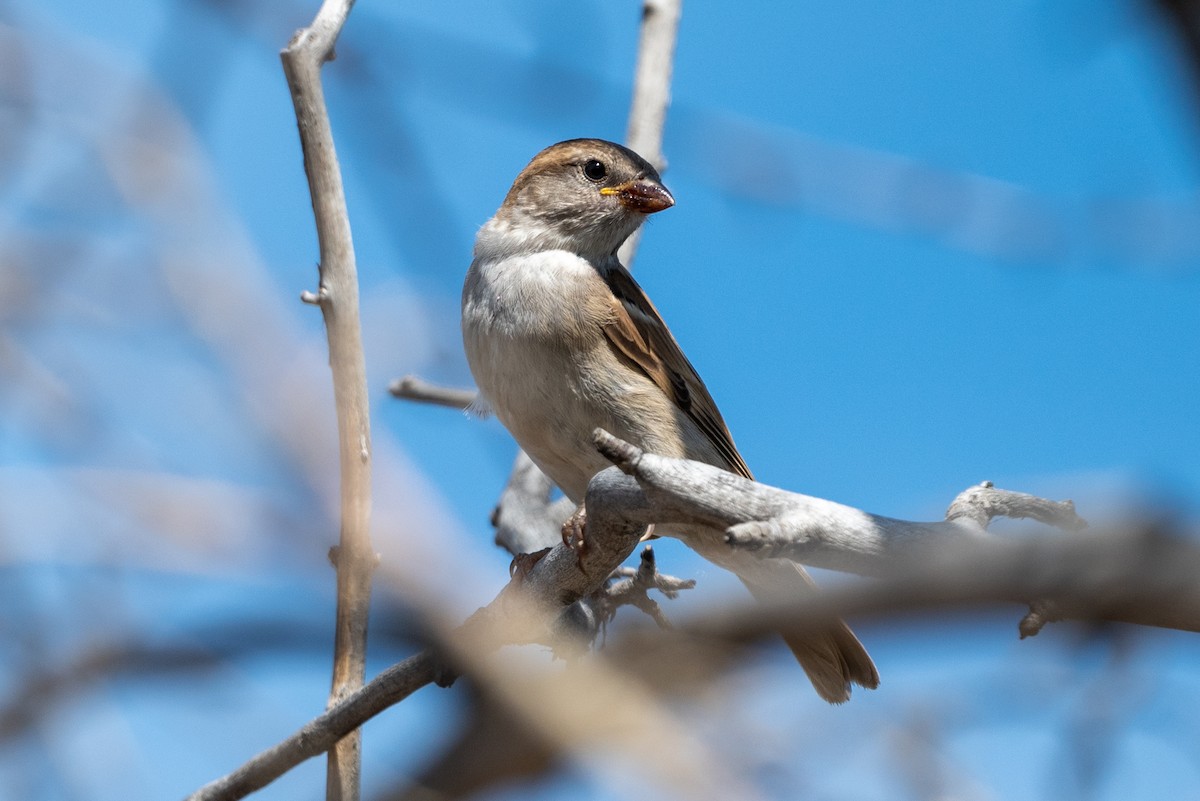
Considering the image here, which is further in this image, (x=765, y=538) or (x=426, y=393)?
(x=426, y=393)

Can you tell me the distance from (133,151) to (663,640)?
354 centimetres

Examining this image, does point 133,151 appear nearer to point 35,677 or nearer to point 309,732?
point 35,677

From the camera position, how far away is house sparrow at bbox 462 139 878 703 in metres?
3.66

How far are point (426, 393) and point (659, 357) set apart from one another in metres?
1.38

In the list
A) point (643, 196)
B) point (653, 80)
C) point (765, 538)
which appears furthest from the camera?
point (653, 80)

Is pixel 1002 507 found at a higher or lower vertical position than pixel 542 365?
lower

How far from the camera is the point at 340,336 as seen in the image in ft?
8.34

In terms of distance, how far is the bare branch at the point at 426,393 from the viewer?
491 centimetres

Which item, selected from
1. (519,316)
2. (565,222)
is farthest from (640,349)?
(565,222)

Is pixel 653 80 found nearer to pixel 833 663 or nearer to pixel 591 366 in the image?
pixel 591 366

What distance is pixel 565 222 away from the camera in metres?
4.43

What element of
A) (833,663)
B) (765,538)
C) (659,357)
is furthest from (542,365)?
(765,538)

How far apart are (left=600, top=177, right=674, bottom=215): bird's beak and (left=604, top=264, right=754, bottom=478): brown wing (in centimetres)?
27

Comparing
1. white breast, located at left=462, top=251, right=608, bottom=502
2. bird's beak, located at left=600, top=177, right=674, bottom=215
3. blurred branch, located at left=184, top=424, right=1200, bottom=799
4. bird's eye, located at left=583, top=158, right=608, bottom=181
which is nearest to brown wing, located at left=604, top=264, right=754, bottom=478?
white breast, located at left=462, top=251, right=608, bottom=502
